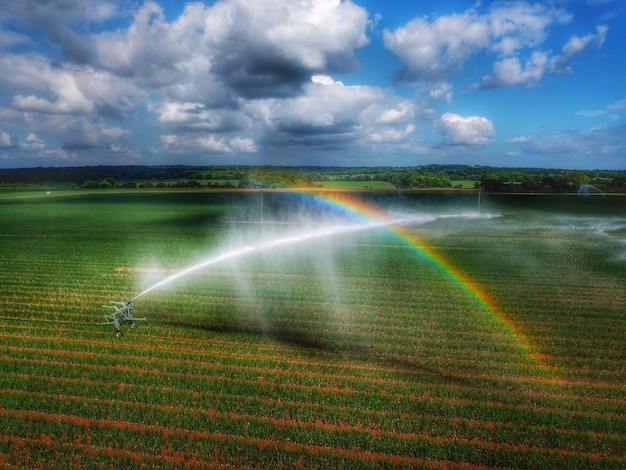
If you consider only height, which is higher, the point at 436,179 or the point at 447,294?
the point at 436,179

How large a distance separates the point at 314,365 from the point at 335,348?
4.76 ft

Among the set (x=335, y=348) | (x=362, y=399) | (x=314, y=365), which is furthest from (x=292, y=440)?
(x=335, y=348)

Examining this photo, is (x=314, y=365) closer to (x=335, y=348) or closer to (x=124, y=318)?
(x=335, y=348)

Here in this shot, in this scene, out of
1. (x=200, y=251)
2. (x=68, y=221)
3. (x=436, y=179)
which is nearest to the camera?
(x=200, y=251)

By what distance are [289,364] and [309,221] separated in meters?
46.2

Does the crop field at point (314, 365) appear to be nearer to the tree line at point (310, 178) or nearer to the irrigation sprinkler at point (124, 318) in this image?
the irrigation sprinkler at point (124, 318)

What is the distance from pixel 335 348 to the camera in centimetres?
1308

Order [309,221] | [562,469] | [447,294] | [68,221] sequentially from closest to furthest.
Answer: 1. [562,469]
2. [447,294]
3. [68,221]
4. [309,221]

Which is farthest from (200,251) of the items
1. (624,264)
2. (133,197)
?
(133,197)

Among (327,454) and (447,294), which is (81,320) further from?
(447,294)

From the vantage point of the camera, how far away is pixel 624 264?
2794 centimetres

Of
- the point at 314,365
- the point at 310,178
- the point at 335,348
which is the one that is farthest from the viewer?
the point at 310,178

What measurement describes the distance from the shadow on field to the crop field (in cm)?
7

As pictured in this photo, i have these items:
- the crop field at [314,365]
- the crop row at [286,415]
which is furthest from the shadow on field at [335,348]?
the crop row at [286,415]
